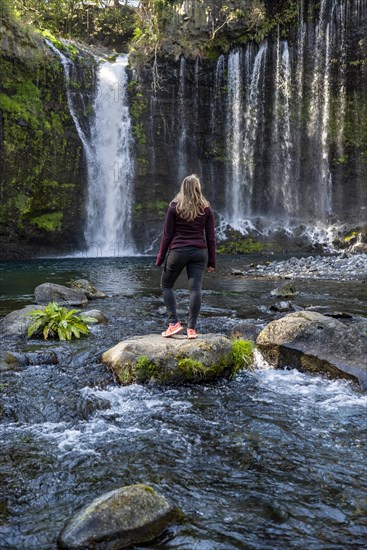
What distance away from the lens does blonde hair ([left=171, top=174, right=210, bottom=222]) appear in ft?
19.9

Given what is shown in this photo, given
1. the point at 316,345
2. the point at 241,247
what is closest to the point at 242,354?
the point at 316,345

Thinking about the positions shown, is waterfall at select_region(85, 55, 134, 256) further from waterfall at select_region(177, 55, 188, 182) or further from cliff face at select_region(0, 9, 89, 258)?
waterfall at select_region(177, 55, 188, 182)

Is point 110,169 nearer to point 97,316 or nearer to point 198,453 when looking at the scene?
point 97,316

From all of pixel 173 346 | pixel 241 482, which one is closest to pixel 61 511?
pixel 241 482

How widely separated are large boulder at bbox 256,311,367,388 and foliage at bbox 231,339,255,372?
0.43 metres

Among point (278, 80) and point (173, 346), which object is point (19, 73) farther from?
point (173, 346)

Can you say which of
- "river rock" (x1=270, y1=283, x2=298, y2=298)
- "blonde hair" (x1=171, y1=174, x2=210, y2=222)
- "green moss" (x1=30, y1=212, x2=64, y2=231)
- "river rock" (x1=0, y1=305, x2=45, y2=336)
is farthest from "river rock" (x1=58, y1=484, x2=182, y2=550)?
"green moss" (x1=30, y1=212, x2=64, y2=231)

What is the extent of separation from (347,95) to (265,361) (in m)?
29.5

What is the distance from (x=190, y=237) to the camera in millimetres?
6301

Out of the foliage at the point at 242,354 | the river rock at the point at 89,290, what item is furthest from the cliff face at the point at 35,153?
the foliage at the point at 242,354

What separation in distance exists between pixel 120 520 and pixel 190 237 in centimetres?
400

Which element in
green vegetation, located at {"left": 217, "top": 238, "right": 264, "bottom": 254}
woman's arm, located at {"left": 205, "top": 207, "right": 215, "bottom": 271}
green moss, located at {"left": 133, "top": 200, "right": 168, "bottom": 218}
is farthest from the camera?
green moss, located at {"left": 133, "top": 200, "right": 168, "bottom": 218}

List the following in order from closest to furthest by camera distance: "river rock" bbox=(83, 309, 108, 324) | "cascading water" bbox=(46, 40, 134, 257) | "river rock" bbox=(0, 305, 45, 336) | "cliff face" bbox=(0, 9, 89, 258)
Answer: "river rock" bbox=(0, 305, 45, 336), "river rock" bbox=(83, 309, 108, 324), "cliff face" bbox=(0, 9, 89, 258), "cascading water" bbox=(46, 40, 134, 257)

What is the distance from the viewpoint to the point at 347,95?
31.1 meters
